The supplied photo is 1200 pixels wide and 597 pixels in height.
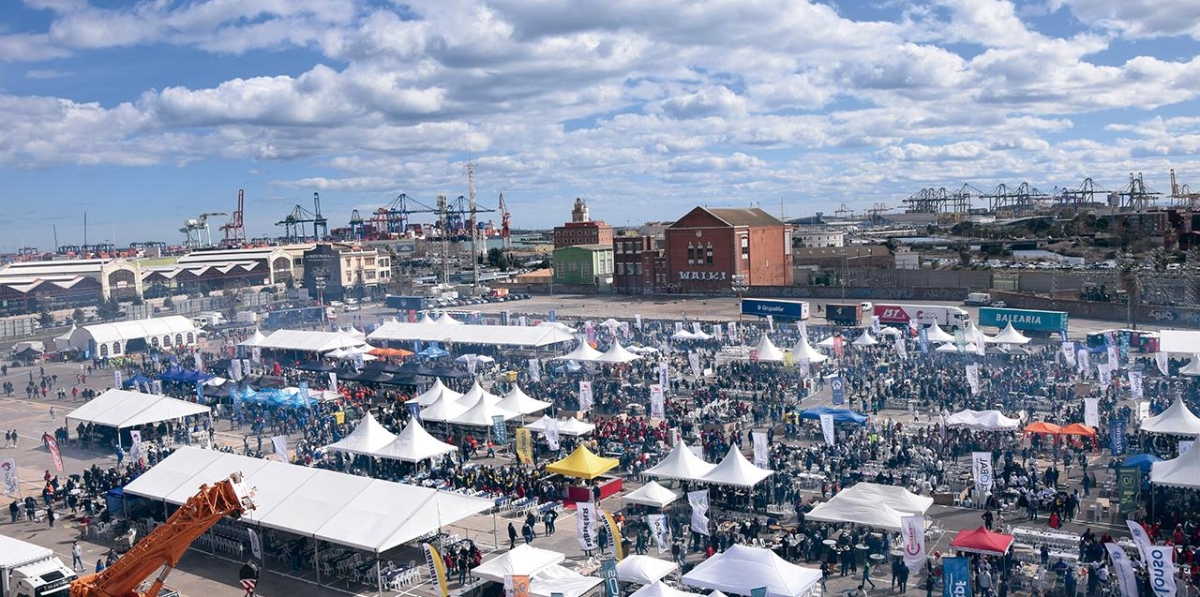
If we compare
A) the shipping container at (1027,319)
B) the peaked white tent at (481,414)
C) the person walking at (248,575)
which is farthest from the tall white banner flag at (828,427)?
the shipping container at (1027,319)

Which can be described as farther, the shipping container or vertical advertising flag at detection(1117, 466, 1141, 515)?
the shipping container

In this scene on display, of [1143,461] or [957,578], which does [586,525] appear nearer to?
[957,578]

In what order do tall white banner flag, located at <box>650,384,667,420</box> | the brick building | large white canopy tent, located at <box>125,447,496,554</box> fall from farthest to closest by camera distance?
1. the brick building
2. tall white banner flag, located at <box>650,384,667,420</box>
3. large white canopy tent, located at <box>125,447,496,554</box>

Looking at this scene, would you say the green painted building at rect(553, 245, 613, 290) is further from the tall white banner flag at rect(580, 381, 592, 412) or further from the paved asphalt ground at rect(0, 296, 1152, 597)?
the tall white banner flag at rect(580, 381, 592, 412)

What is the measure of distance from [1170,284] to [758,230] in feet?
95.9

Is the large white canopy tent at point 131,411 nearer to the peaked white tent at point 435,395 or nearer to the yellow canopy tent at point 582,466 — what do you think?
the peaked white tent at point 435,395

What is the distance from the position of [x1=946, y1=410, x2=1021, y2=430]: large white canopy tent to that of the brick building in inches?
1796

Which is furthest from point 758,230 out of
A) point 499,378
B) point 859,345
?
point 499,378

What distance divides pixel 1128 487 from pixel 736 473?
722 centimetres

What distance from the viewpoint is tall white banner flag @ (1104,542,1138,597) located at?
13.0m

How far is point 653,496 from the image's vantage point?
1833 cm

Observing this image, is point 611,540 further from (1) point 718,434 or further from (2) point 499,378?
(2) point 499,378

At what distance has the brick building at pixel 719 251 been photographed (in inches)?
2717

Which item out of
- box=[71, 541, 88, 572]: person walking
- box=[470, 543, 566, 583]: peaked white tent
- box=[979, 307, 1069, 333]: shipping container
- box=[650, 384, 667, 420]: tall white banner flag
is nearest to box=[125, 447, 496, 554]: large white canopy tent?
box=[470, 543, 566, 583]: peaked white tent
